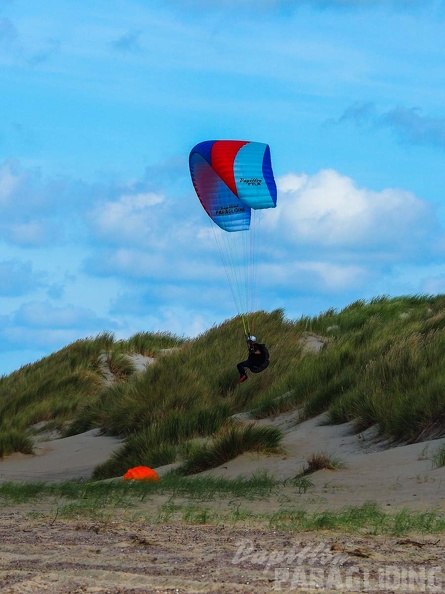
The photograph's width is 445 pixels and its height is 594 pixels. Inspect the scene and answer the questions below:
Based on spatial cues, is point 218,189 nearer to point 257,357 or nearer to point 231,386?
point 257,357

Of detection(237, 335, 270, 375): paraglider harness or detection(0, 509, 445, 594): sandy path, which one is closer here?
detection(0, 509, 445, 594): sandy path

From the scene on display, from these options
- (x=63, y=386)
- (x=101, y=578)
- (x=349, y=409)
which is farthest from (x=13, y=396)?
(x=101, y=578)

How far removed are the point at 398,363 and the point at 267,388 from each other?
146 inches

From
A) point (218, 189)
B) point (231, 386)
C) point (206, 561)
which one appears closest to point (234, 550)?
point (206, 561)

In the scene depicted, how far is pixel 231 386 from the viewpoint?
18344 millimetres

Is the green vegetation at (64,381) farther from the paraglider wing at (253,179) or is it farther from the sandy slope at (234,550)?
the sandy slope at (234,550)

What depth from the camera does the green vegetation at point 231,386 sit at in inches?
513

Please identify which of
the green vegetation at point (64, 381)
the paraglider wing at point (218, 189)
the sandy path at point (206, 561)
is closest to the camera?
the sandy path at point (206, 561)

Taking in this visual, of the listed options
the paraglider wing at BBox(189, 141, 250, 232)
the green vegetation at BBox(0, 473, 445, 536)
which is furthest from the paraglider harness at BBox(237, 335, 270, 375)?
the green vegetation at BBox(0, 473, 445, 536)

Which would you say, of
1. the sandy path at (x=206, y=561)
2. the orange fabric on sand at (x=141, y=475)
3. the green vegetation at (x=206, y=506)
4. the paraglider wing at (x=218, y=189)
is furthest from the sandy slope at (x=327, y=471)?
the paraglider wing at (x=218, y=189)

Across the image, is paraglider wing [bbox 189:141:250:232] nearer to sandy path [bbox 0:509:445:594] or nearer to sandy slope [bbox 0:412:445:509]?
sandy slope [bbox 0:412:445:509]

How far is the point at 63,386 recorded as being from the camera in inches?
900

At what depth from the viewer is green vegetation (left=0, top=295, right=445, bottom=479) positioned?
13.0m

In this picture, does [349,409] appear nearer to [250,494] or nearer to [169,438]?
[169,438]
